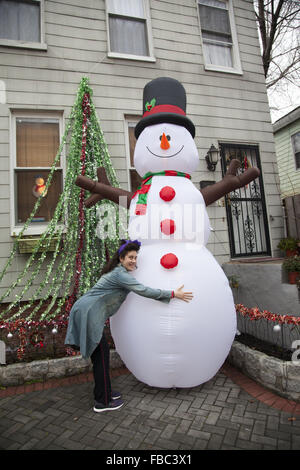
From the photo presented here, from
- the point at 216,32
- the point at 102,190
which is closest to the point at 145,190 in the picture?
the point at 102,190

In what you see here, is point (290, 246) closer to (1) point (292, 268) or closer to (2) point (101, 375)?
(1) point (292, 268)

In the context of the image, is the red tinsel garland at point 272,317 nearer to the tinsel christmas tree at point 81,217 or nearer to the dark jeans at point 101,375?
the dark jeans at point 101,375

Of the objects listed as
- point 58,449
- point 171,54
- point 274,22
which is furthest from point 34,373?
point 274,22

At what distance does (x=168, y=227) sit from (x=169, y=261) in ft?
1.18

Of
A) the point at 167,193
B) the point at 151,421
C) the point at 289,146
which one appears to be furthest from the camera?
the point at 289,146

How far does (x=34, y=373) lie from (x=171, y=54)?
6476 millimetres

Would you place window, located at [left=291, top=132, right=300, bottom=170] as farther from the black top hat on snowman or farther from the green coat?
the green coat

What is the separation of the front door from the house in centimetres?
2

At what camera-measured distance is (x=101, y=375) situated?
2.66m

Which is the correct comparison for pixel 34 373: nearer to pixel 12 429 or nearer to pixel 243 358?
pixel 12 429
